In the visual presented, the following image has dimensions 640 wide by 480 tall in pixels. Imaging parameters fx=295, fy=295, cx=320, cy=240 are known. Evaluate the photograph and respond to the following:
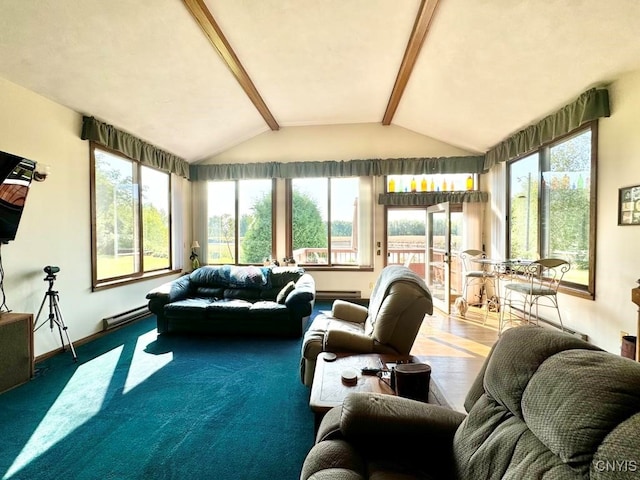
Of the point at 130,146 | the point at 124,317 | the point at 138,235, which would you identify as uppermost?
the point at 130,146

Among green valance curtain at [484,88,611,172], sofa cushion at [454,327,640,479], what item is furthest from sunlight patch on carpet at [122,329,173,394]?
green valance curtain at [484,88,611,172]

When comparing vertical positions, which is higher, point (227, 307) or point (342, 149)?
point (342, 149)

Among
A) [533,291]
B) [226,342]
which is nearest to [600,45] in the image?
[533,291]

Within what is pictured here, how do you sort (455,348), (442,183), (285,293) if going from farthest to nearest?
(442,183), (285,293), (455,348)

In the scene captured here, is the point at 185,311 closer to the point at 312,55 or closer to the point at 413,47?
the point at 312,55

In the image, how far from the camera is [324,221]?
18.7ft

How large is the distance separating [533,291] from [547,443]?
3271mm

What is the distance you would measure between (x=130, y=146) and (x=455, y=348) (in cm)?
495

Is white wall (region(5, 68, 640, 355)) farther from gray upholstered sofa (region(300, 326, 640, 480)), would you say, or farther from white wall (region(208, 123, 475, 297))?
gray upholstered sofa (region(300, 326, 640, 480))

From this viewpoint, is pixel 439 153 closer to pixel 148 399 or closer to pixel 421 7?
pixel 421 7

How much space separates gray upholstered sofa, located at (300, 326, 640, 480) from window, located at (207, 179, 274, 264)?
15.5 ft

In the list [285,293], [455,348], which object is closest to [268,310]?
[285,293]

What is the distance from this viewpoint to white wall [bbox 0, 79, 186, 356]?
2.81m

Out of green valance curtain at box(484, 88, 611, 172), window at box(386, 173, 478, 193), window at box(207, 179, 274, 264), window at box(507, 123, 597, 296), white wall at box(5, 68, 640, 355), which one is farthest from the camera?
window at box(207, 179, 274, 264)
